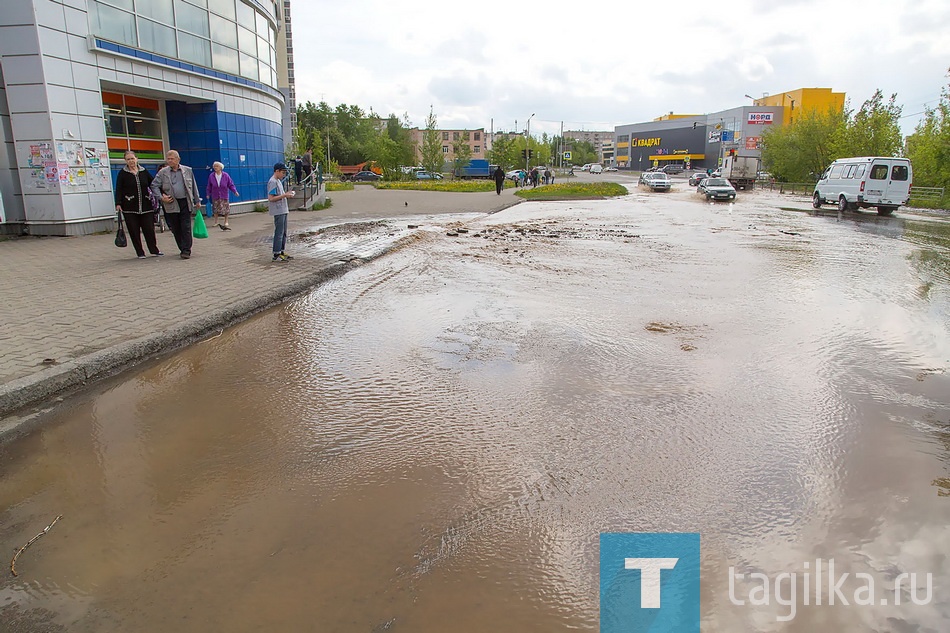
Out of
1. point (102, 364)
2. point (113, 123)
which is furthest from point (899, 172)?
point (102, 364)

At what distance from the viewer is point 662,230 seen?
1898cm

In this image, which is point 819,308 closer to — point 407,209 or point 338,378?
point 338,378

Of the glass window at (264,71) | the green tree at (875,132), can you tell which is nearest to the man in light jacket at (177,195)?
the glass window at (264,71)

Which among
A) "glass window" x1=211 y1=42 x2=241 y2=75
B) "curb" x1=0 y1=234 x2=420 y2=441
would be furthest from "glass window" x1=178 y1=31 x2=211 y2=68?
"curb" x1=0 y1=234 x2=420 y2=441

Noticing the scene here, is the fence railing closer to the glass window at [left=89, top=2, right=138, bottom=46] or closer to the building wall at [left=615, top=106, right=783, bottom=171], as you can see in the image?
the glass window at [left=89, top=2, right=138, bottom=46]

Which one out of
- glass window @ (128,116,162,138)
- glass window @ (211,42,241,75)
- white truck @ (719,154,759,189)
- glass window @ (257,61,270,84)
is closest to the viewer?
glass window @ (128,116,162,138)

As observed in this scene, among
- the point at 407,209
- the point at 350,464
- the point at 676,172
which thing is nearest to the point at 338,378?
the point at 350,464

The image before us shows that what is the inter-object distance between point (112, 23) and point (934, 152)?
117 feet

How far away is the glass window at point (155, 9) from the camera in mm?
16406

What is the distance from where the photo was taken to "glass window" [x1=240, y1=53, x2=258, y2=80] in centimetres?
2185

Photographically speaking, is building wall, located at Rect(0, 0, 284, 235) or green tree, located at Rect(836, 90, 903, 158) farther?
green tree, located at Rect(836, 90, 903, 158)

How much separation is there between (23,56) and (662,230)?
17.0 meters

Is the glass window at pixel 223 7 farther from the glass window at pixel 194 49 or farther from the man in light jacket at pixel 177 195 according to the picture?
the man in light jacket at pixel 177 195

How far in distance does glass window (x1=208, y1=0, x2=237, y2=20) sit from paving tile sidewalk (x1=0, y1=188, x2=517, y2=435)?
9300 millimetres
